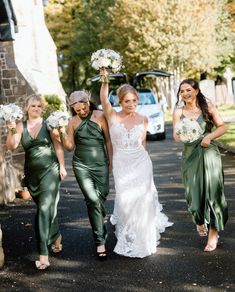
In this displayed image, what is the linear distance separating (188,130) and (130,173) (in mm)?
846

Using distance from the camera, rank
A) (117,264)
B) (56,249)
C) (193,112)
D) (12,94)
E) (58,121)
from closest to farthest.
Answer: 1. (117,264)
2. (58,121)
3. (193,112)
4. (56,249)
5. (12,94)

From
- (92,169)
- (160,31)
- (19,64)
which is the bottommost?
(92,169)

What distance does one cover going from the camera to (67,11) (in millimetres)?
47281

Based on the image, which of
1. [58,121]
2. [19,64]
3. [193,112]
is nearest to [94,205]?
[58,121]

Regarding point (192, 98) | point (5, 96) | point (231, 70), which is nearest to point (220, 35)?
point (231, 70)

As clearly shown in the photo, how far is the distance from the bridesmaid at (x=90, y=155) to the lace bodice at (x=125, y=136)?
0.13 meters

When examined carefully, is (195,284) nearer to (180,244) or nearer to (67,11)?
(180,244)

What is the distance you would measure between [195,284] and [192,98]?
222cm

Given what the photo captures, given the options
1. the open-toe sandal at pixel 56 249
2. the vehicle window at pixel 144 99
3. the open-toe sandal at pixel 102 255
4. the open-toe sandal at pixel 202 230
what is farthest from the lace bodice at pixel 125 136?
the vehicle window at pixel 144 99

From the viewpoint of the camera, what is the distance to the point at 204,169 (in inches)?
241

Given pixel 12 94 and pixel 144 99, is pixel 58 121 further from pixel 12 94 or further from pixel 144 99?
pixel 144 99

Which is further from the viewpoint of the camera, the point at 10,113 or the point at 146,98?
Result: the point at 146,98

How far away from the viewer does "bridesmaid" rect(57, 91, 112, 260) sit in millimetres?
6047

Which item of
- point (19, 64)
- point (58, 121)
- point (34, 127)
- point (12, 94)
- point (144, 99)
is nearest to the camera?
point (58, 121)
